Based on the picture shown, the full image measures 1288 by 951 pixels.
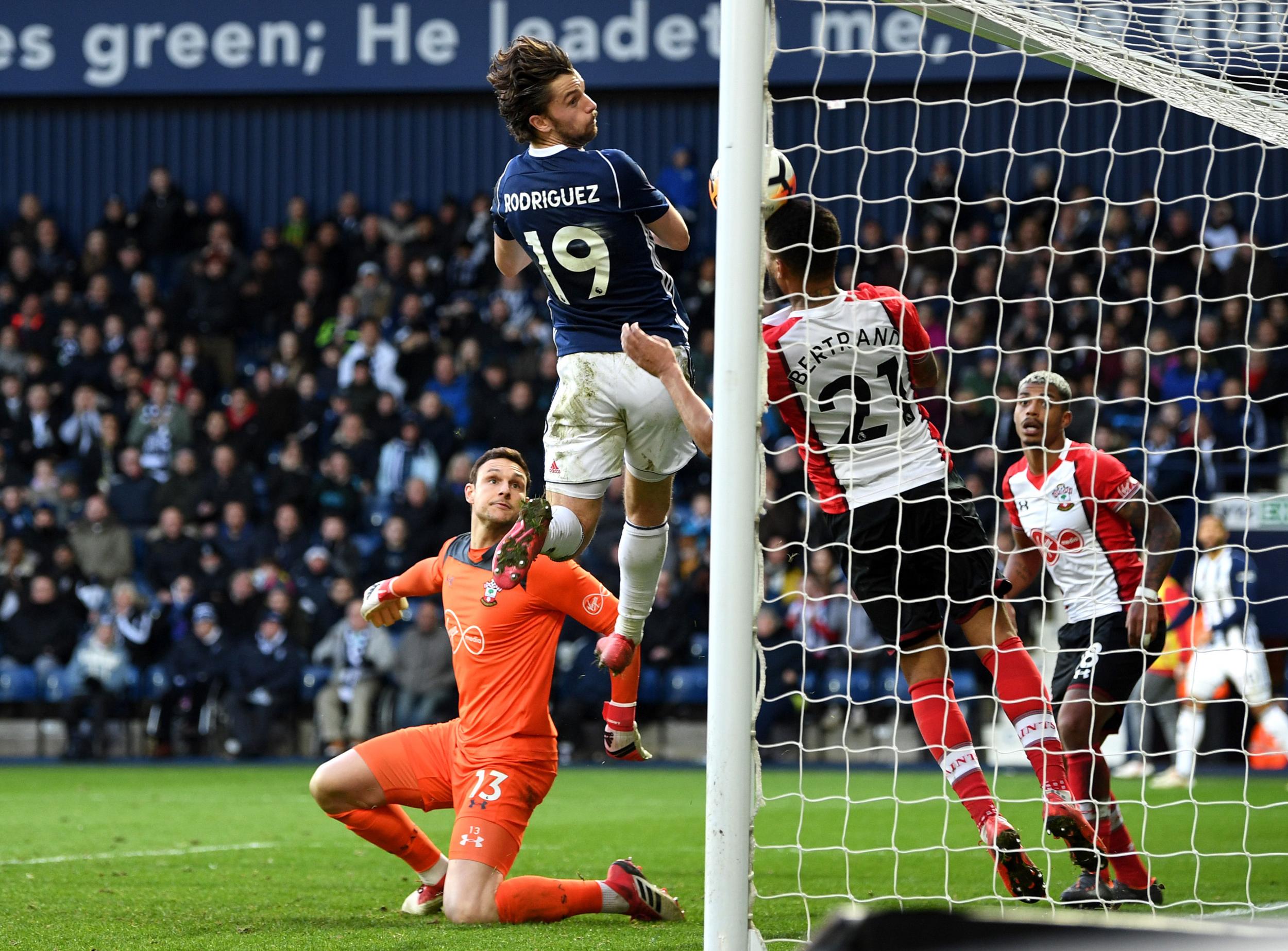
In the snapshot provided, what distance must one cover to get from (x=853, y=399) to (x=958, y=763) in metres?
1.24

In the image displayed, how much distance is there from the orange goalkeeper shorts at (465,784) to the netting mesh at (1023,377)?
2.47 meters

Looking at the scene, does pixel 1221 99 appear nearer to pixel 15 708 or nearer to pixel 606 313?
pixel 606 313

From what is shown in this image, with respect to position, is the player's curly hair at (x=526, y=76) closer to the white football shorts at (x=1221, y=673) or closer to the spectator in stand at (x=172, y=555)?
the white football shorts at (x=1221, y=673)

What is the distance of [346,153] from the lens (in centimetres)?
1830

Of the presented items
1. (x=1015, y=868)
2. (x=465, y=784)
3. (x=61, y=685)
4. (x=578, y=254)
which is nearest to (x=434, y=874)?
(x=465, y=784)

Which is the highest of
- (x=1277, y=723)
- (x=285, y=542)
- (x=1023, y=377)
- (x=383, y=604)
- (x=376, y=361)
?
(x=376, y=361)

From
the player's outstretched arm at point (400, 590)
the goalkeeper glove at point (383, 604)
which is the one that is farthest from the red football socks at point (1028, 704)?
the goalkeeper glove at point (383, 604)

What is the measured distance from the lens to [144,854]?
24.8 feet

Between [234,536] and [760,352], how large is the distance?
37.4ft

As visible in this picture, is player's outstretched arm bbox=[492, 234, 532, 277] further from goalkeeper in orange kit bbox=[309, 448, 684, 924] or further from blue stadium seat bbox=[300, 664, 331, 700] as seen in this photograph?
blue stadium seat bbox=[300, 664, 331, 700]

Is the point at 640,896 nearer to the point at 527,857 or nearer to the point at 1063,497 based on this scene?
the point at 527,857

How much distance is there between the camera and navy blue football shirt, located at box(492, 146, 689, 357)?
470 centimetres

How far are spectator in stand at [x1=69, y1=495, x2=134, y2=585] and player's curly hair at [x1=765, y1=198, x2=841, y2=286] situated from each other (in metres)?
11.1

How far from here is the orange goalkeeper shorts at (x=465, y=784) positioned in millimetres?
5262
